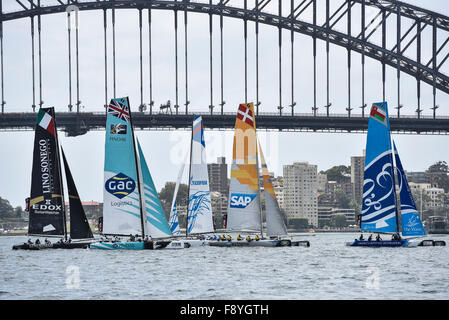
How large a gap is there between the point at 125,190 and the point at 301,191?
137 meters

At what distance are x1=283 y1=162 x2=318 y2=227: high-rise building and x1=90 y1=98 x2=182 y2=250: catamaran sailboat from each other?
12852 centimetres

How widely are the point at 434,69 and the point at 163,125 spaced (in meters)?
24.3

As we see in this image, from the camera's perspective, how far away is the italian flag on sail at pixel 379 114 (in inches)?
1695

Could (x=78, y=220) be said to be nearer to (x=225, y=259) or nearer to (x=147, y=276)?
(x=225, y=259)

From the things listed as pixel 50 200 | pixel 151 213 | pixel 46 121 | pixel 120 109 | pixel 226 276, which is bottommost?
pixel 226 276

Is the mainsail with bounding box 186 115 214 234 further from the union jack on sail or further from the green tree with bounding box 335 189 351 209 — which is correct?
the green tree with bounding box 335 189 351 209

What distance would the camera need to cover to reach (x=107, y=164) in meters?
41.4

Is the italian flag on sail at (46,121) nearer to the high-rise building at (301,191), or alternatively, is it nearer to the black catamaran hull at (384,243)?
the black catamaran hull at (384,243)

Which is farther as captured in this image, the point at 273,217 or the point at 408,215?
Result: the point at 273,217

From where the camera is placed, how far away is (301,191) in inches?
6959

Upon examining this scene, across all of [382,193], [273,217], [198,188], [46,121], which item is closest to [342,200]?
[198,188]

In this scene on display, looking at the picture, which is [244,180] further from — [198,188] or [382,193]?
[382,193]

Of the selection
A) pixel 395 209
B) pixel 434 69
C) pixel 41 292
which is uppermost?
pixel 434 69
